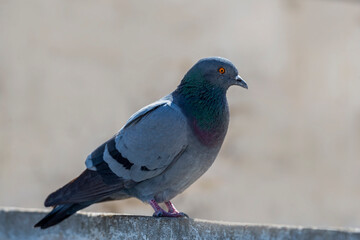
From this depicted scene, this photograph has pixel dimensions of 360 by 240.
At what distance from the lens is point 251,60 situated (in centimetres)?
729

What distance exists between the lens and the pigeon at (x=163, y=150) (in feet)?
12.8

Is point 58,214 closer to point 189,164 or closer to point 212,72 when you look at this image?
point 189,164

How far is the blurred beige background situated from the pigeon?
116 inches

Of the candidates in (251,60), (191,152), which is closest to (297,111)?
(251,60)

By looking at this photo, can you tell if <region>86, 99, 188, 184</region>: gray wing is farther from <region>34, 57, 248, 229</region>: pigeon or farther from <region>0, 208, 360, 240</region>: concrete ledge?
<region>0, 208, 360, 240</region>: concrete ledge

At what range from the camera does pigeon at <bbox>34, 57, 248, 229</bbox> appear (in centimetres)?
391

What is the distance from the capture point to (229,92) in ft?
23.6

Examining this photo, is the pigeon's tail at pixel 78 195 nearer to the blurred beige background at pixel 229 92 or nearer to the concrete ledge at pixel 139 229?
the concrete ledge at pixel 139 229

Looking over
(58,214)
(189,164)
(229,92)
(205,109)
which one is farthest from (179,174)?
(229,92)

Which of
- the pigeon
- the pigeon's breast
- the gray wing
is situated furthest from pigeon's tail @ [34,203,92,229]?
the pigeon's breast

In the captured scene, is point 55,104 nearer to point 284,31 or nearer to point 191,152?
point 284,31

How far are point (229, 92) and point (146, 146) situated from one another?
11.0ft

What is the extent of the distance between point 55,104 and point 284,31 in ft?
8.48

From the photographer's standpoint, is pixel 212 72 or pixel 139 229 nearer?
pixel 139 229
